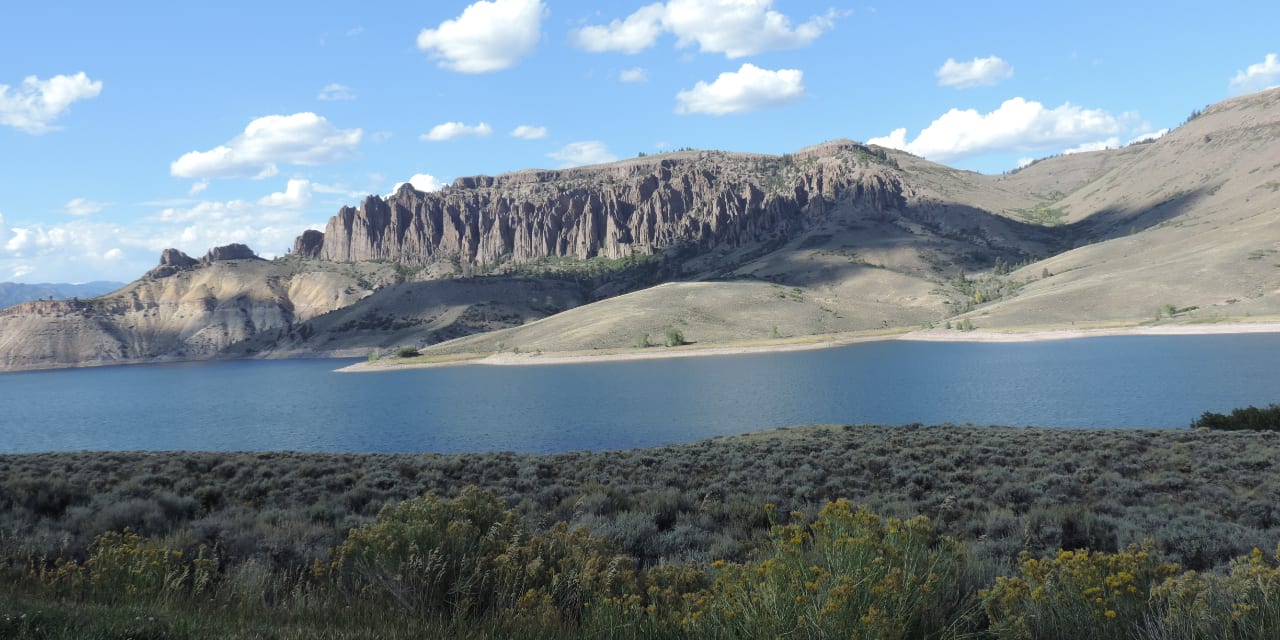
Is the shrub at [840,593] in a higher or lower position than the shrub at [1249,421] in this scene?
higher

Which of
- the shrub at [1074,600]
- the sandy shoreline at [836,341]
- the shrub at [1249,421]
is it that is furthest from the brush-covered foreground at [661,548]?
the sandy shoreline at [836,341]

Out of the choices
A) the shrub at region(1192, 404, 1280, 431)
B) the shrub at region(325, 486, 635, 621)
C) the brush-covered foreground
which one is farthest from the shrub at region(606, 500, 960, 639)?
the shrub at region(1192, 404, 1280, 431)

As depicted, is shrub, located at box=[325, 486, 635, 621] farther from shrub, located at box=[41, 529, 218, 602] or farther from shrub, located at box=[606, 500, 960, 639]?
shrub, located at box=[41, 529, 218, 602]

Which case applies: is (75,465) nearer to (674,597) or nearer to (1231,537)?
(674,597)

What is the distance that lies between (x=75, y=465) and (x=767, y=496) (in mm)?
17835

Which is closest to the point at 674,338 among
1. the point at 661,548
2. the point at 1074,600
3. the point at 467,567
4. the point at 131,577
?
the point at 661,548

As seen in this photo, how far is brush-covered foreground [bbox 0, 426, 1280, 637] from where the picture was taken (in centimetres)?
455

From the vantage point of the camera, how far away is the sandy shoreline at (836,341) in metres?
95.4

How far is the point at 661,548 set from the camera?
895cm

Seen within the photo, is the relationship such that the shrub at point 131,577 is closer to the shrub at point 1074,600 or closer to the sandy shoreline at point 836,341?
the shrub at point 1074,600

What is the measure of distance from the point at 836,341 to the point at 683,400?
6358cm

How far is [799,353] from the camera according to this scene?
10769 cm

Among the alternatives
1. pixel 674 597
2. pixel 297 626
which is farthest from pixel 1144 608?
pixel 297 626

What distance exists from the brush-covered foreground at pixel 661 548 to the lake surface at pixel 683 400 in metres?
27.2
